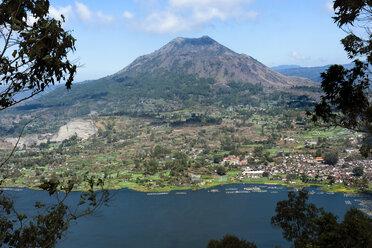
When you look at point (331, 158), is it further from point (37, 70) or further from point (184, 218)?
point (37, 70)

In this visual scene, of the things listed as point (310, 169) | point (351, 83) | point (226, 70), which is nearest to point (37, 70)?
point (351, 83)

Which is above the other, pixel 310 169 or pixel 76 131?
pixel 76 131

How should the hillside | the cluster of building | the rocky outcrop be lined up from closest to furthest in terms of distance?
1. the cluster of building
2. the rocky outcrop
3. the hillside

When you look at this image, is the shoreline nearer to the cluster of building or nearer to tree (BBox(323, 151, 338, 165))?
the cluster of building

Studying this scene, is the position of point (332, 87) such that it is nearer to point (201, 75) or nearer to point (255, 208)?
point (255, 208)

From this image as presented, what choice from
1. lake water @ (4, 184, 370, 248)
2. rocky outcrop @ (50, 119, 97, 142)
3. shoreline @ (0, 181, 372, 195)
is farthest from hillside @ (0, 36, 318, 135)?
lake water @ (4, 184, 370, 248)

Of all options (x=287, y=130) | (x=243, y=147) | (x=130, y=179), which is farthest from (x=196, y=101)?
(x=130, y=179)

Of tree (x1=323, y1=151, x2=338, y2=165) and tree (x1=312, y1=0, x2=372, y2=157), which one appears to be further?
tree (x1=323, y1=151, x2=338, y2=165)
